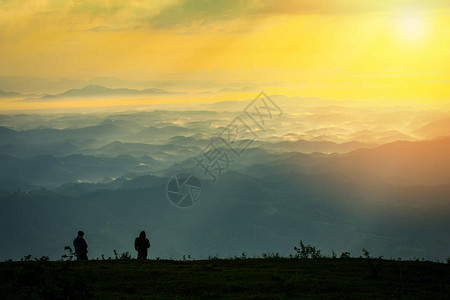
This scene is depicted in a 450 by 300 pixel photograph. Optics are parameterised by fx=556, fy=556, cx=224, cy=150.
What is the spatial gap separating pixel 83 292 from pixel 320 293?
25.1 ft

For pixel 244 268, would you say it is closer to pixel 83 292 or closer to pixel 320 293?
pixel 320 293

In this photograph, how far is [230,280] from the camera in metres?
20.8

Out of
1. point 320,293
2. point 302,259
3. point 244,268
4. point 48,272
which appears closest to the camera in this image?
point 320,293

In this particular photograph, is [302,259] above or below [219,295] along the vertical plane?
above

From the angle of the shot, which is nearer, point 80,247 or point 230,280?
point 230,280

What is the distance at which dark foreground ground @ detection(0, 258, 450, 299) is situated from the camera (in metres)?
18.0

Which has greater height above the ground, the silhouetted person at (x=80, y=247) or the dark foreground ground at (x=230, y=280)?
the silhouetted person at (x=80, y=247)

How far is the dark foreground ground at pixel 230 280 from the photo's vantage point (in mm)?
17984

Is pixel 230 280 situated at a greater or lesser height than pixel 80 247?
lesser

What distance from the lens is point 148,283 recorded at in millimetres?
20438

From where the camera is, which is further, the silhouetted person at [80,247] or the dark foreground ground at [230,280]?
the silhouetted person at [80,247]

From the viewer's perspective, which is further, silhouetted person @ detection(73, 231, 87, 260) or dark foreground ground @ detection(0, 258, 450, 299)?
silhouetted person @ detection(73, 231, 87, 260)

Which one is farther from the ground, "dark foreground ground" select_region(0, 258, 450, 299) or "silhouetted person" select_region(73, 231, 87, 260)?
"silhouetted person" select_region(73, 231, 87, 260)

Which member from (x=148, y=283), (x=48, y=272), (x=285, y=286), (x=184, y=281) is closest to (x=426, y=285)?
(x=285, y=286)
